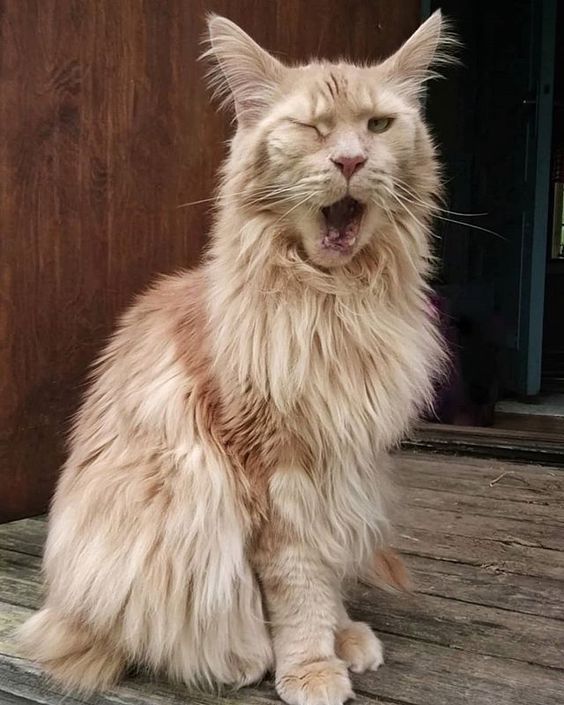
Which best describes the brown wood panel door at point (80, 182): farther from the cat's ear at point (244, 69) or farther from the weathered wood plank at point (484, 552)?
the weathered wood plank at point (484, 552)

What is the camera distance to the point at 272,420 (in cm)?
122

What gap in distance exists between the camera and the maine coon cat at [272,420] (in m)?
1.22

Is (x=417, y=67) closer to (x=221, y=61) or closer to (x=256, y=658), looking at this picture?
(x=221, y=61)

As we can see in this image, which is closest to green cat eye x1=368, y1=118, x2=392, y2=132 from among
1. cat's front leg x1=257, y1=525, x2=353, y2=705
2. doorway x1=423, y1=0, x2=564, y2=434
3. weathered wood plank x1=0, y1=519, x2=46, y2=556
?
cat's front leg x1=257, y1=525, x2=353, y2=705

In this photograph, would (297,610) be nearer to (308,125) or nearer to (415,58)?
(308,125)

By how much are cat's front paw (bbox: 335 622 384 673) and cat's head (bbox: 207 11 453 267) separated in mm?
713

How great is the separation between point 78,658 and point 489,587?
3.10ft

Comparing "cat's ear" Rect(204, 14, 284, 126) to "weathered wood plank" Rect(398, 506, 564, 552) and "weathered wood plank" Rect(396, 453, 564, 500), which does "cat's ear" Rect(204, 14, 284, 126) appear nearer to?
"weathered wood plank" Rect(398, 506, 564, 552)

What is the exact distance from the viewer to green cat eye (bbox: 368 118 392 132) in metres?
1.22

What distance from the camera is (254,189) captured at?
48.3 inches

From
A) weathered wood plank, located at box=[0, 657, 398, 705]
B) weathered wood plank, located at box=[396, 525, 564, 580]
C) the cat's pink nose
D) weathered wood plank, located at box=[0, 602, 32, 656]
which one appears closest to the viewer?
the cat's pink nose

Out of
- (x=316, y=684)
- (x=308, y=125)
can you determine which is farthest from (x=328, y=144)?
(x=316, y=684)

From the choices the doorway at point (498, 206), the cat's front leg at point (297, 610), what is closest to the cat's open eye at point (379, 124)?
the cat's front leg at point (297, 610)

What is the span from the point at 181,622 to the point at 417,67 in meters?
1.09
